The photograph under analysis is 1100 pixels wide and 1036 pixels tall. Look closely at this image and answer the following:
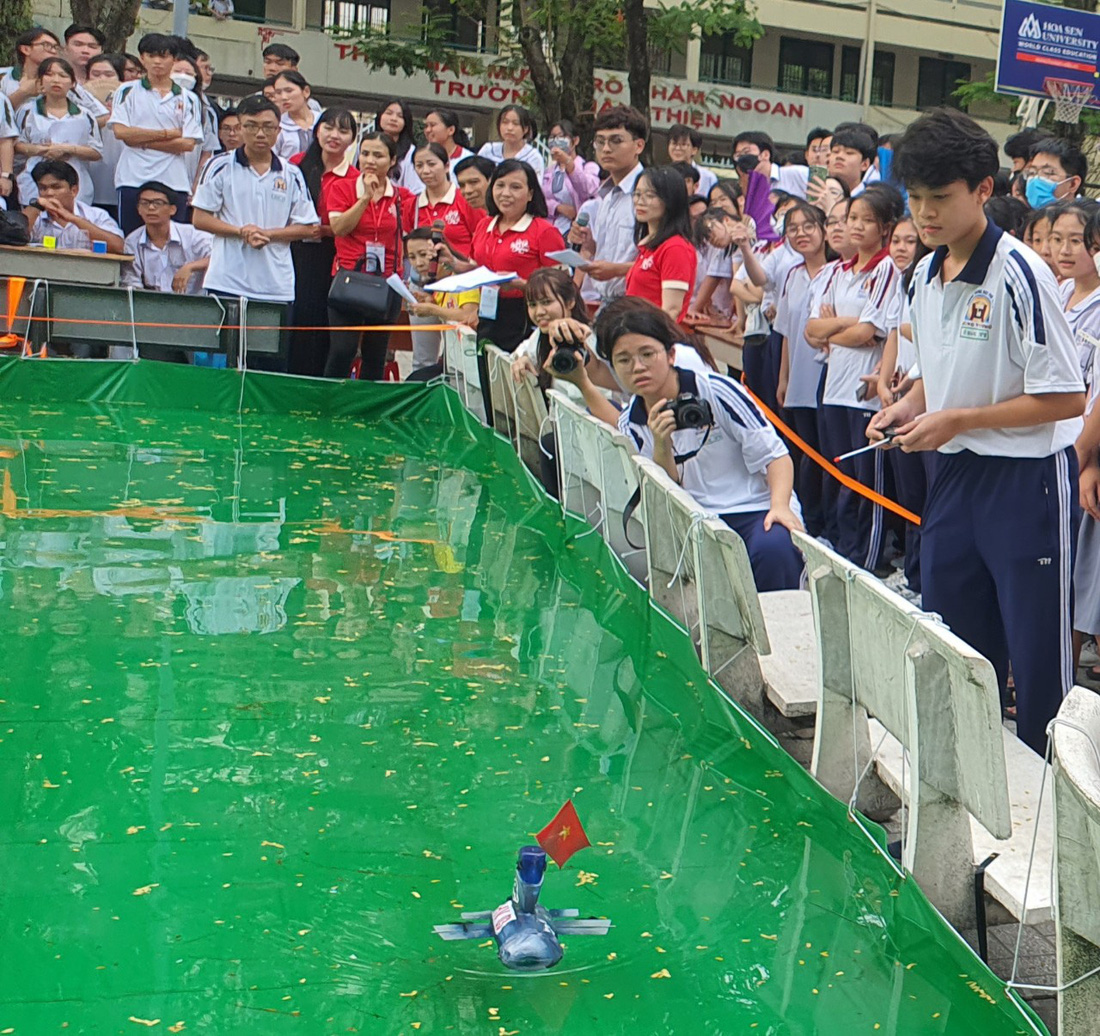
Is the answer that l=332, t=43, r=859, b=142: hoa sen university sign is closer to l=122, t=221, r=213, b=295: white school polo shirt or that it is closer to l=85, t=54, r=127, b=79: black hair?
l=85, t=54, r=127, b=79: black hair

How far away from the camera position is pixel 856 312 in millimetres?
6105

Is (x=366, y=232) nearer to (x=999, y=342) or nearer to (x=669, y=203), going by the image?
(x=669, y=203)

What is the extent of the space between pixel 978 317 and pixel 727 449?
1.56 m

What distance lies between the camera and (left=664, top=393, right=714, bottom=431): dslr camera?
4531 mm

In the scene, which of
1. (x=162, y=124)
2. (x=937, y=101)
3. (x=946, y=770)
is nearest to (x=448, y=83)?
(x=937, y=101)

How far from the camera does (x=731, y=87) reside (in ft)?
107

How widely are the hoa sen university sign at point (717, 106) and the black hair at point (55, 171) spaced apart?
2075 centimetres

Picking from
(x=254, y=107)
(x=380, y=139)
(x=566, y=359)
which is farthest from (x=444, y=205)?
(x=566, y=359)

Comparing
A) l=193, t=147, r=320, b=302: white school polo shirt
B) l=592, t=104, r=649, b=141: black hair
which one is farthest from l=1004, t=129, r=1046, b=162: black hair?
l=193, t=147, r=320, b=302: white school polo shirt

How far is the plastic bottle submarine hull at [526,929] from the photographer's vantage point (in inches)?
103

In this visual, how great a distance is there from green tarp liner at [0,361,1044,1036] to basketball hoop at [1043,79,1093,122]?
10.8 metres

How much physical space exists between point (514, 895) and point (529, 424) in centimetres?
470

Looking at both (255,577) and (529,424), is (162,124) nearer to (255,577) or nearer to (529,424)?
(529,424)

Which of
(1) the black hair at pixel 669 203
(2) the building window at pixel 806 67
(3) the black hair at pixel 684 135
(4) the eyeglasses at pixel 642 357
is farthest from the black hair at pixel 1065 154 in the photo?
(2) the building window at pixel 806 67
